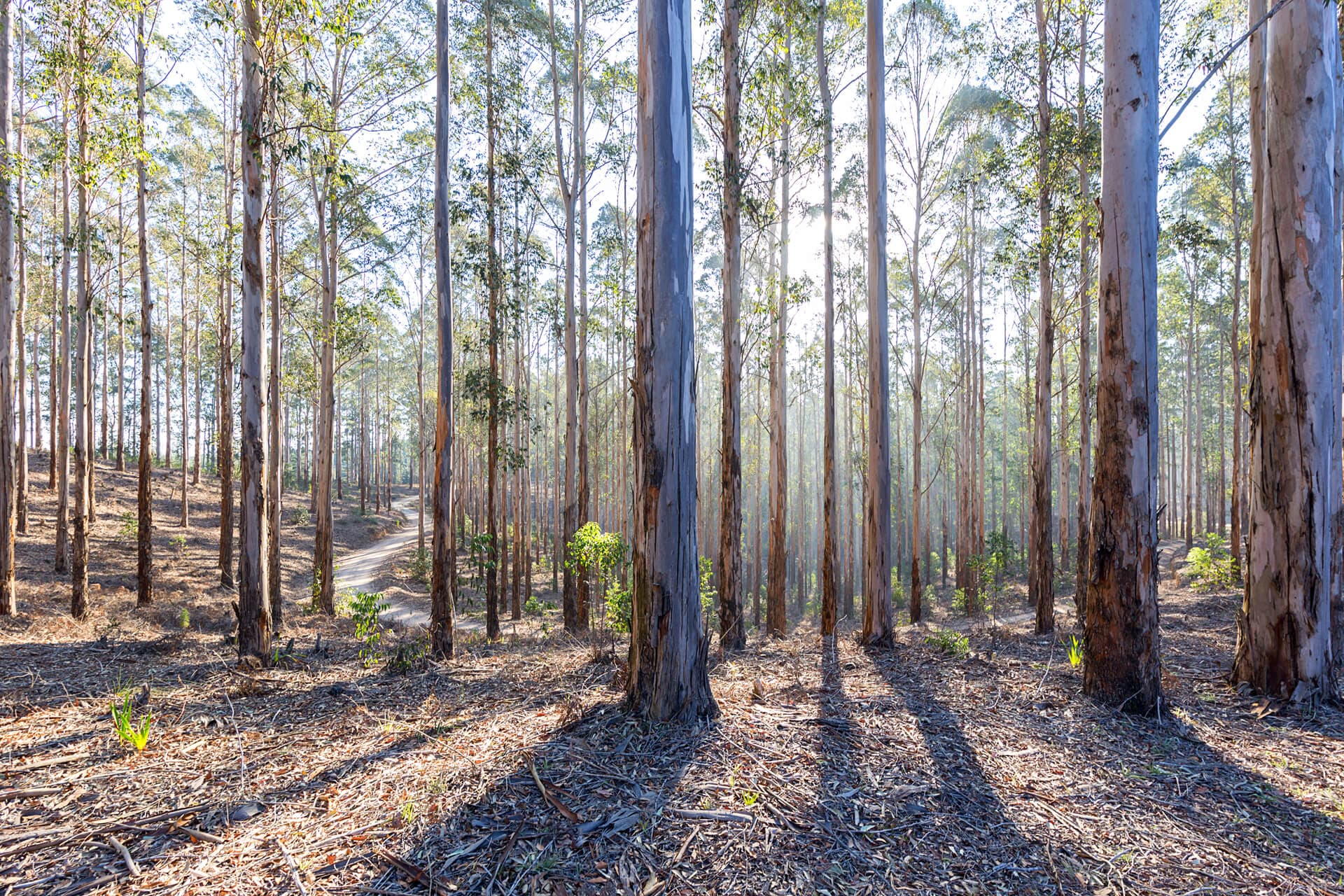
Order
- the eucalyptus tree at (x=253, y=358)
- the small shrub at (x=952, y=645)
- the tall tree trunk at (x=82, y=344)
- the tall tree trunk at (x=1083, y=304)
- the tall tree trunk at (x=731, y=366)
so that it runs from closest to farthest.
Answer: the eucalyptus tree at (x=253, y=358) < the small shrub at (x=952, y=645) < the tall tree trunk at (x=82, y=344) < the tall tree trunk at (x=731, y=366) < the tall tree trunk at (x=1083, y=304)

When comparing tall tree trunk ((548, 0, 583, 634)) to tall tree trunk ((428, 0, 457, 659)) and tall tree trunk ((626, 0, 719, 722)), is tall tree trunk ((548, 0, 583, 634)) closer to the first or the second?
tall tree trunk ((428, 0, 457, 659))

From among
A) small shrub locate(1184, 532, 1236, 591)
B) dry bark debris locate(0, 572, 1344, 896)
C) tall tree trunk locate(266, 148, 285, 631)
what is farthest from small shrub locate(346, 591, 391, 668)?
small shrub locate(1184, 532, 1236, 591)

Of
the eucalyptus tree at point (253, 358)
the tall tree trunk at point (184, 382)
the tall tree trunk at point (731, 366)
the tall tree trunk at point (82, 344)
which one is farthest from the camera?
the tall tree trunk at point (184, 382)

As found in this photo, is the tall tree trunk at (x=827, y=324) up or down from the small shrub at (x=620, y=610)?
up

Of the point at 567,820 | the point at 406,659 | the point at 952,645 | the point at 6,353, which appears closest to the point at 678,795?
the point at 567,820

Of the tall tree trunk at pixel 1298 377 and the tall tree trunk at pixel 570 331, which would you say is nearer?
the tall tree trunk at pixel 1298 377

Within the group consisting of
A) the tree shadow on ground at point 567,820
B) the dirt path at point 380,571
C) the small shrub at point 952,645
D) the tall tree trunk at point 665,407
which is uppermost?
the tall tree trunk at point 665,407

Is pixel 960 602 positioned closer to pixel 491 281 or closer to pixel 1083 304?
pixel 1083 304

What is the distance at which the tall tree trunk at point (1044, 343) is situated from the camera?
8672 mm

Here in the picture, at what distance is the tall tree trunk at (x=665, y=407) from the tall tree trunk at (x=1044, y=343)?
759 centimetres

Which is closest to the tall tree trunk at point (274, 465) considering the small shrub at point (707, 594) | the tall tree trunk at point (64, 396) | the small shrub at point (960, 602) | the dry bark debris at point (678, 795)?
the tall tree trunk at point (64, 396)

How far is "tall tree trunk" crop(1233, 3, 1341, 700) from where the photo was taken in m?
4.32

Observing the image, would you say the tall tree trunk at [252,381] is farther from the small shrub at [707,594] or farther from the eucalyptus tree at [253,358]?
the small shrub at [707,594]

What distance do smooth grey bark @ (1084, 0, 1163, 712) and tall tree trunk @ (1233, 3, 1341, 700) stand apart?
4.35ft
